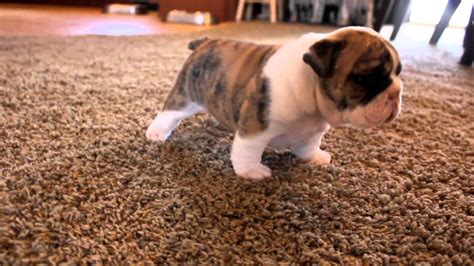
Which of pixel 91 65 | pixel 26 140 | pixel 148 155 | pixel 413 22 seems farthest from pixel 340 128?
pixel 413 22

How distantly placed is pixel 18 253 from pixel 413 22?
461 centimetres

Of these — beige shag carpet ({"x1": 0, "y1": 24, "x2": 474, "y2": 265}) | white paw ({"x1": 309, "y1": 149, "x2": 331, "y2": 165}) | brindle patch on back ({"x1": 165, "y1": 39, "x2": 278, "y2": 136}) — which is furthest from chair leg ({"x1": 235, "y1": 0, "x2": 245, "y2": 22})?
white paw ({"x1": 309, "y1": 149, "x2": 331, "y2": 165})

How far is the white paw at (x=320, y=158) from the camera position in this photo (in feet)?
3.18

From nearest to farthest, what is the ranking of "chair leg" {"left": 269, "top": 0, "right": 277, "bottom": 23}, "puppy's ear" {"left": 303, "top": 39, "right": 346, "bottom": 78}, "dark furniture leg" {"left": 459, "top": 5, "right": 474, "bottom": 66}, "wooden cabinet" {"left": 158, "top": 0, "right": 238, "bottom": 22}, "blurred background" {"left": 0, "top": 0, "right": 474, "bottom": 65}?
1. "puppy's ear" {"left": 303, "top": 39, "right": 346, "bottom": 78}
2. "dark furniture leg" {"left": 459, "top": 5, "right": 474, "bottom": 66}
3. "blurred background" {"left": 0, "top": 0, "right": 474, "bottom": 65}
4. "wooden cabinet" {"left": 158, "top": 0, "right": 238, "bottom": 22}
5. "chair leg" {"left": 269, "top": 0, "right": 277, "bottom": 23}

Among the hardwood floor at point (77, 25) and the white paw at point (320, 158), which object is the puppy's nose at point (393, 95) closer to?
the white paw at point (320, 158)

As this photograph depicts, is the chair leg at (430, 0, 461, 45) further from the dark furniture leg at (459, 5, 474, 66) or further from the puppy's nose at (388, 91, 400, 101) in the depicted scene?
the puppy's nose at (388, 91, 400, 101)

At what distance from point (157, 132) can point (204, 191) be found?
0.29m

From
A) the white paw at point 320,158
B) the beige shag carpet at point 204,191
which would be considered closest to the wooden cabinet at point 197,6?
the beige shag carpet at point 204,191

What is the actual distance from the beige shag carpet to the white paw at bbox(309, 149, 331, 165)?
3 cm

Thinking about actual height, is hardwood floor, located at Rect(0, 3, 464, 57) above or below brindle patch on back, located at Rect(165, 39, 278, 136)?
below

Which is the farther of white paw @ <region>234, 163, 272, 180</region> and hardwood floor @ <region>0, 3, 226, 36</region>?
hardwood floor @ <region>0, 3, 226, 36</region>

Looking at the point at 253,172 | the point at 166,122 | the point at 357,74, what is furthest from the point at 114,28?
the point at 357,74

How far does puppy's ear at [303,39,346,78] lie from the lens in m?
0.77

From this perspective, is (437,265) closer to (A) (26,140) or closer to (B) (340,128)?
(B) (340,128)
